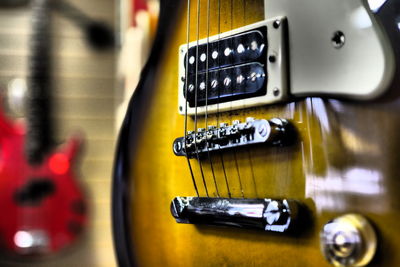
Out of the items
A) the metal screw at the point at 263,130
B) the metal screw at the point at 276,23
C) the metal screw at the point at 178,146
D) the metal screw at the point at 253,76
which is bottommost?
the metal screw at the point at 178,146

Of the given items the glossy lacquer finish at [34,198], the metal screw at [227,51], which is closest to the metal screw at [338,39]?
the metal screw at [227,51]

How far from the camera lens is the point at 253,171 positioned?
52cm

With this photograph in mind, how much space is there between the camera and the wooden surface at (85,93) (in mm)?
1817

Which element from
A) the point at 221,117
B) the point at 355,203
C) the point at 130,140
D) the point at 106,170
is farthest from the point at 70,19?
the point at 355,203

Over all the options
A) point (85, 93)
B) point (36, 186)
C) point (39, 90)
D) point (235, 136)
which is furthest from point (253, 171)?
point (85, 93)

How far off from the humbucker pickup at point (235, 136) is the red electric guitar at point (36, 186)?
107cm

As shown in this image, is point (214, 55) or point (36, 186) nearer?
point (214, 55)

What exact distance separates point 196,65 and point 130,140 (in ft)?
0.59

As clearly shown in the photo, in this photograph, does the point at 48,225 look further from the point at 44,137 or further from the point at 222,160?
the point at 222,160

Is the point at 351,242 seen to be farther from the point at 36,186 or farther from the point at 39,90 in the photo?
the point at 39,90

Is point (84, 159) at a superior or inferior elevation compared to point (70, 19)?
inferior

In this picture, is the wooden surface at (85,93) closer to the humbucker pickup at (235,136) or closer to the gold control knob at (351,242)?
the humbucker pickup at (235,136)

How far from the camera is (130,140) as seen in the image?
708 mm

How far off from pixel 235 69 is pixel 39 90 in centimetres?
128
